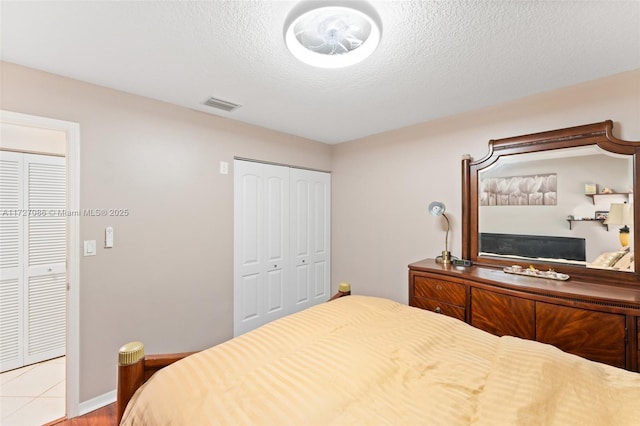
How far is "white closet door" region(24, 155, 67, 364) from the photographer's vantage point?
2529 millimetres

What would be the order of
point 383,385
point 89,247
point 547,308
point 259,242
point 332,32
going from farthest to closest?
1. point 259,242
2. point 89,247
3. point 547,308
4. point 332,32
5. point 383,385

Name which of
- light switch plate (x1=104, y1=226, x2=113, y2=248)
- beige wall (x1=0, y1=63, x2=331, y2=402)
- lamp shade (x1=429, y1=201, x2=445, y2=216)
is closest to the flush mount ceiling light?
beige wall (x1=0, y1=63, x2=331, y2=402)

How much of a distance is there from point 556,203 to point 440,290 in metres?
1.14

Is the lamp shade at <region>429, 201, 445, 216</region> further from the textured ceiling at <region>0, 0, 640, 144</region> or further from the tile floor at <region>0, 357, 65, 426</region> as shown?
the tile floor at <region>0, 357, 65, 426</region>

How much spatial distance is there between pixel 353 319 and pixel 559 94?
93.4 inches

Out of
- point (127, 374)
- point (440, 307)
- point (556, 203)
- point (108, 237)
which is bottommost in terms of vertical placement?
point (440, 307)

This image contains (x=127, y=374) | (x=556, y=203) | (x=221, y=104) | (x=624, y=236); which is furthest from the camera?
(x=221, y=104)

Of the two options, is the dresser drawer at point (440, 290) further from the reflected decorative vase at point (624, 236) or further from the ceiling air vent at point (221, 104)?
the ceiling air vent at point (221, 104)

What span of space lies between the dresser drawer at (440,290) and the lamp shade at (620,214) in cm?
110

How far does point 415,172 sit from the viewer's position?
2.99 m

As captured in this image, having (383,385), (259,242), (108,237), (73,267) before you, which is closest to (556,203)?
(383,385)

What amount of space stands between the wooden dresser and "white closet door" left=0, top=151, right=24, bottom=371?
3.74 m

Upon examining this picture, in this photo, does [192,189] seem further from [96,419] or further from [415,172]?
[415,172]

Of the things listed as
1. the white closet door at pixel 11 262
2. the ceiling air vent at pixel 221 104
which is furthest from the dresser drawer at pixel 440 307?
the white closet door at pixel 11 262
